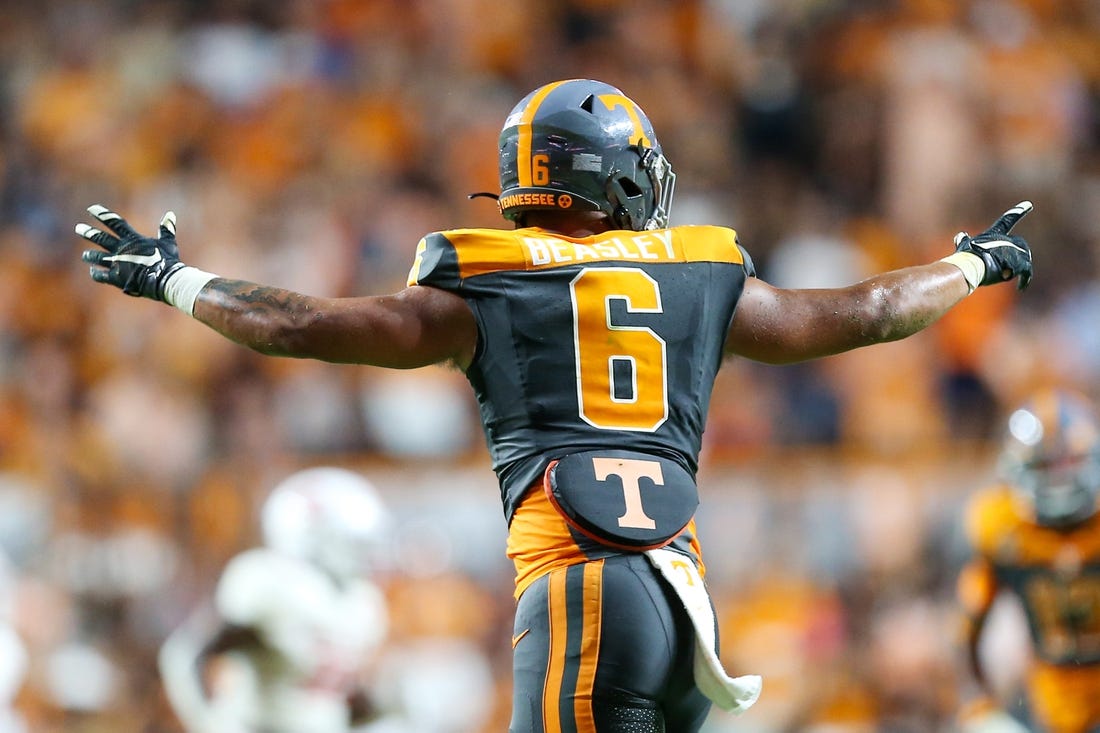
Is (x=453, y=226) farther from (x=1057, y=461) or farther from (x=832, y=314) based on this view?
(x=832, y=314)

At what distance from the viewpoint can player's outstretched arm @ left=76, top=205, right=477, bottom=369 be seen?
11.4ft

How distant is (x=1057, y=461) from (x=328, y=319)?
4.33 metres

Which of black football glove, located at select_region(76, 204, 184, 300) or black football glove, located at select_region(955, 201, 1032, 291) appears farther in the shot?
black football glove, located at select_region(955, 201, 1032, 291)

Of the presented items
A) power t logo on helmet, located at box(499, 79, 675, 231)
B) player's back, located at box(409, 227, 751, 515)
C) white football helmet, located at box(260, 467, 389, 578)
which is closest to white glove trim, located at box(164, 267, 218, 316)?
player's back, located at box(409, 227, 751, 515)

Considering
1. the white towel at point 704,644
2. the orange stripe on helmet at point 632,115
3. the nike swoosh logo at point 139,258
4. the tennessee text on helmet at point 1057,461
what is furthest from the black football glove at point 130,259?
the tennessee text on helmet at point 1057,461

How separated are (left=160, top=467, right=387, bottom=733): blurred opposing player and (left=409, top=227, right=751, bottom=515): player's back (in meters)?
3.69

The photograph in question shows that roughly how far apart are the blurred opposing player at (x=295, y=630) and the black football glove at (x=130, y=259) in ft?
11.2

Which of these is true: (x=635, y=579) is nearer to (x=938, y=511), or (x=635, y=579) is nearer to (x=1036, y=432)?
(x=1036, y=432)

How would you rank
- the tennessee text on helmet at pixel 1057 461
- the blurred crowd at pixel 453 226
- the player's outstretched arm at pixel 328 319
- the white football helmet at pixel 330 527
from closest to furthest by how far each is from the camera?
the player's outstretched arm at pixel 328 319
the tennessee text on helmet at pixel 1057 461
the white football helmet at pixel 330 527
the blurred crowd at pixel 453 226

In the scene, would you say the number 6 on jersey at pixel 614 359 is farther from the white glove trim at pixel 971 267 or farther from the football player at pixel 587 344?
the white glove trim at pixel 971 267

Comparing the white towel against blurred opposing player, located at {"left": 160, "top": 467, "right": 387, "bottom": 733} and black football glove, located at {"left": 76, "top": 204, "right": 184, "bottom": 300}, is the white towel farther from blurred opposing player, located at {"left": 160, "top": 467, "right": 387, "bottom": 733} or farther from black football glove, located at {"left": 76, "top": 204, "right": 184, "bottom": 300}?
blurred opposing player, located at {"left": 160, "top": 467, "right": 387, "bottom": 733}

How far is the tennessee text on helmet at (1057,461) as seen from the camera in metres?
6.89

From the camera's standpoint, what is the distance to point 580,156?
3.72 metres

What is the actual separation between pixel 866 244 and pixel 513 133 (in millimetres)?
6565
